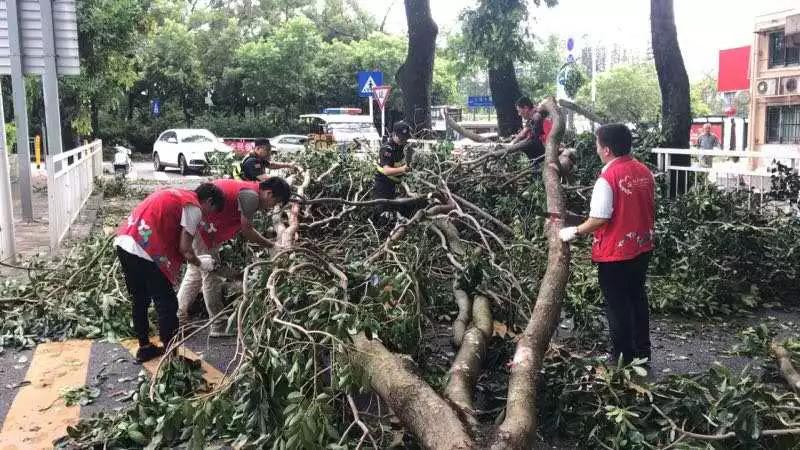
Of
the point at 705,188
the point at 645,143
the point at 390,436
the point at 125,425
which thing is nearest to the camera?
the point at 390,436

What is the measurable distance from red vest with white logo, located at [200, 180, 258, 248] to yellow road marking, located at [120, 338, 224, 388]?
764 mm

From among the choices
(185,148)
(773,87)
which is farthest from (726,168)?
(773,87)

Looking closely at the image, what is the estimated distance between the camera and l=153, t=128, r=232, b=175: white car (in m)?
22.3

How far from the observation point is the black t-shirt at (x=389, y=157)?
295 inches

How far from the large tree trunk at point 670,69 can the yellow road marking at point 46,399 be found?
7444mm

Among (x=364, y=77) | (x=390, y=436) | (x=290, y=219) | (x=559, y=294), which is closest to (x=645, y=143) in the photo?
(x=290, y=219)

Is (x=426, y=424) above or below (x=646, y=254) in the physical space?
below

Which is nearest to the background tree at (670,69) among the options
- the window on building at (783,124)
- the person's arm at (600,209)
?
the person's arm at (600,209)

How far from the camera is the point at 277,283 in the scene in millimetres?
4438

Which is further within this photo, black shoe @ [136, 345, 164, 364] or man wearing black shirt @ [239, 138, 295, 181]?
man wearing black shirt @ [239, 138, 295, 181]

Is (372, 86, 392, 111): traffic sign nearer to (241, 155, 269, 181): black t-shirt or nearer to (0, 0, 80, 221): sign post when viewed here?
(0, 0, 80, 221): sign post

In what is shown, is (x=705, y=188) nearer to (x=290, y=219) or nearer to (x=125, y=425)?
(x=290, y=219)

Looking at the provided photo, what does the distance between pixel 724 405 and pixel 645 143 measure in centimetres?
642

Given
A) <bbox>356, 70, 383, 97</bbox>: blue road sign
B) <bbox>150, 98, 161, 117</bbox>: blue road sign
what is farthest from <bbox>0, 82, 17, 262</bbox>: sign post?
<bbox>150, 98, 161, 117</bbox>: blue road sign
